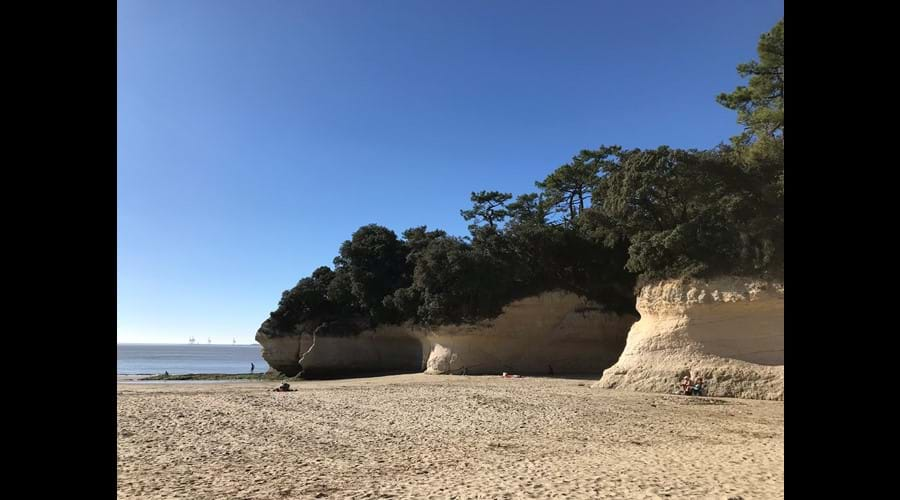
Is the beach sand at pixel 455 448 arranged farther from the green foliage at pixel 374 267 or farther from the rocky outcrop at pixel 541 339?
the green foliage at pixel 374 267

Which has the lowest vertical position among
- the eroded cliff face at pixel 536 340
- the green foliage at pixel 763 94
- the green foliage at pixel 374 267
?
the eroded cliff face at pixel 536 340

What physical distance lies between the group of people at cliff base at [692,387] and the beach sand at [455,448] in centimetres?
106

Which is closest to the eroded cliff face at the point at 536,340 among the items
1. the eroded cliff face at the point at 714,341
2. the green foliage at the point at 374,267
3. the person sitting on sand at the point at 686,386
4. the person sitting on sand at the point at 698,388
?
the green foliage at the point at 374,267

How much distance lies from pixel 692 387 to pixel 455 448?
1216 centimetres

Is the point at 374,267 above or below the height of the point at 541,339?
above

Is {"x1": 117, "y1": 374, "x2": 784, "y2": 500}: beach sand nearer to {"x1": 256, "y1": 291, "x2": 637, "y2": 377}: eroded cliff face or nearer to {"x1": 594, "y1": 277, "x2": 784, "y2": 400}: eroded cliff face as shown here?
{"x1": 594, "y1": 277, "x2": 784, "y2": 400}: eroded cliff face

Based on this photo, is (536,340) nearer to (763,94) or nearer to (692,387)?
(692,387)

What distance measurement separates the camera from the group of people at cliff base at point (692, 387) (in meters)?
19.3

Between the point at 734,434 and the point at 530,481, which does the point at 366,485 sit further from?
the point at 734,434

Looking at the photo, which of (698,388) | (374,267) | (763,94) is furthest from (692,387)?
(374,267)

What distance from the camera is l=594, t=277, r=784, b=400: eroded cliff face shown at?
18.9 meters

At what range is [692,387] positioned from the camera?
19.4 meters
